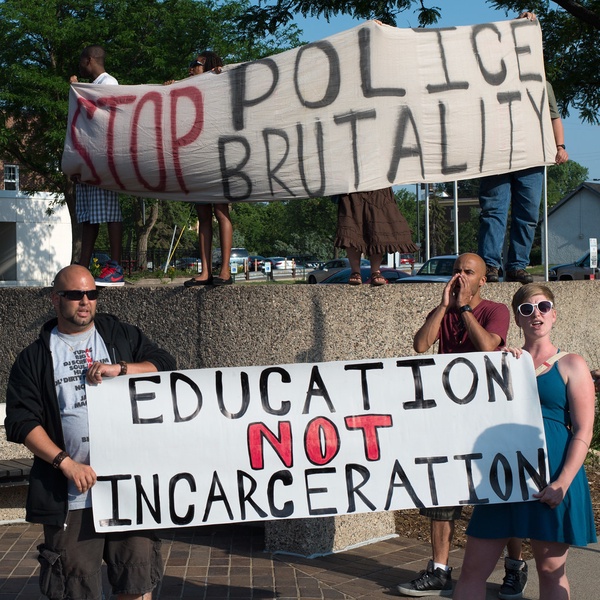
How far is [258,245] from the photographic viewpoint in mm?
89312

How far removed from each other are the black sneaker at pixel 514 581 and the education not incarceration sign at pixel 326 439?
972mm

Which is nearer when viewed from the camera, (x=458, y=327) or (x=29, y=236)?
(x=458, y=327)

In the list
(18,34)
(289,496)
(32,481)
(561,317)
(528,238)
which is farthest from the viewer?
(18,34)

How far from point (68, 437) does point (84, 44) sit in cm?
2668

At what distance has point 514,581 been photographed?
16.1 feet

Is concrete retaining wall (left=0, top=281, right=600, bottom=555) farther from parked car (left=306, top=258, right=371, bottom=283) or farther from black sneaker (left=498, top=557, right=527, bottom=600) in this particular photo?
parked car (left=306, top=258, right=371, bottom=283)

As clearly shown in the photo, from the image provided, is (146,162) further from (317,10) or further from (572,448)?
(317,10)

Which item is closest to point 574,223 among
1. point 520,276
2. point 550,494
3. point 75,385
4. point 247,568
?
point 520,276

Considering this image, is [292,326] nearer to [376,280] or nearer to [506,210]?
[376,280]

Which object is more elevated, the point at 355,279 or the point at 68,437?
the point at 355,279

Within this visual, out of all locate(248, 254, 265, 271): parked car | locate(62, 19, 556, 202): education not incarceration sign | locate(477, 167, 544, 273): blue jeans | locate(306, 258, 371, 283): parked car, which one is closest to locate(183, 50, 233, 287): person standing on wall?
locate(62, 19, 556, 202): education not incarceration sign

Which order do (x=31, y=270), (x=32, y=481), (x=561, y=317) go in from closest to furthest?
(x=32, y=481), (x=561, y=317), (x=31, y=270)

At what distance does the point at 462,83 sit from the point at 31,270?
132 ft

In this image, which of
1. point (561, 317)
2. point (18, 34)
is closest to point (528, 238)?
point (561, 317)
